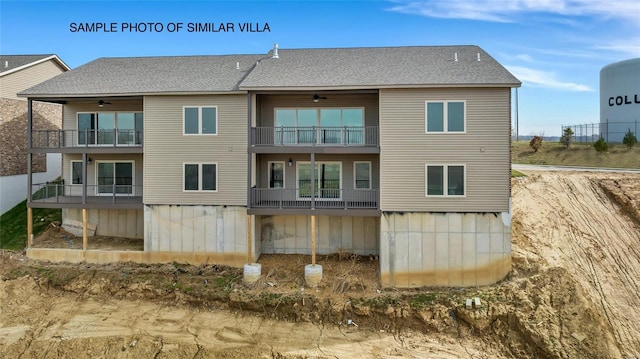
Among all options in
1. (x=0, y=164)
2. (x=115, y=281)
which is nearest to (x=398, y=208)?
(x=115, y=281)

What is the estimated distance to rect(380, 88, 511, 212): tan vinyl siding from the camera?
15.2m

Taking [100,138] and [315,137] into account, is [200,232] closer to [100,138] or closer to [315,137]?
[315,137]

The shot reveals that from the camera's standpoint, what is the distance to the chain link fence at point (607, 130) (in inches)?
1396

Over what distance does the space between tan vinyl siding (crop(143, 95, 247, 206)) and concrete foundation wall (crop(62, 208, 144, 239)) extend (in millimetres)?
Result: 3079

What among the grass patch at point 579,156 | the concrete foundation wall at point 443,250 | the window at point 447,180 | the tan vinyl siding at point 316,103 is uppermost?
the tan vinyl siding at point 316,103

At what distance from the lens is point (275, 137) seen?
693 inches

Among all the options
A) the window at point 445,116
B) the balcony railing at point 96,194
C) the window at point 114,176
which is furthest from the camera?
the window at point 114,176

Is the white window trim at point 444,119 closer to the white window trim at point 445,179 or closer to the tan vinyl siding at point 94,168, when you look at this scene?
the white window trim at point 445,179

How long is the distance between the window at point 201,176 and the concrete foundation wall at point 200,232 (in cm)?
90

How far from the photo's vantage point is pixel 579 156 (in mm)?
31797

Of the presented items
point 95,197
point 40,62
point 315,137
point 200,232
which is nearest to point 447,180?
point 315,137

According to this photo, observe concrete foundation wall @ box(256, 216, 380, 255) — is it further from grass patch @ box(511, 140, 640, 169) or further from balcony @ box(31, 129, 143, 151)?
grass patch @ box(511, 140, 640, 169)

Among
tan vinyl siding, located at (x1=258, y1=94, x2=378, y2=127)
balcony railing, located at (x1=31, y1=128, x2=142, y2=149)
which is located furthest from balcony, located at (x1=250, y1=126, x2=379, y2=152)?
balcony railing, located at (x1=31, y1=128, x2=142, y2=149)

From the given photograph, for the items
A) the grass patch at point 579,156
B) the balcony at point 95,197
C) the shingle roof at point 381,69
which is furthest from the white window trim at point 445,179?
the grass patch at point 579,156
